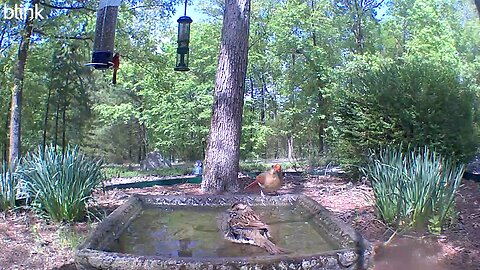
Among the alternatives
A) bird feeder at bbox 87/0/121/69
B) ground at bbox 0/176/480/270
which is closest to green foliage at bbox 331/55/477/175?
ground at bbox 0/176/480/270

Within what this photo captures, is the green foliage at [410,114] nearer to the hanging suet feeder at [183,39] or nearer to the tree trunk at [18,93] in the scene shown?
the hanging suet feeder at [183,39]

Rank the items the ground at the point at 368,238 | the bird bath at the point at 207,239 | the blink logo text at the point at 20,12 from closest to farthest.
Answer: the bird bath at the point at 207,239, the ground at the point at 368,238, the blink logo text at the point at 20,12

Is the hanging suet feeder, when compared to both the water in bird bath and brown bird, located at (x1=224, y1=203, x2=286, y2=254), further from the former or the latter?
brown bird, located at (x1=224, y1=203, x2=286, y2=254)

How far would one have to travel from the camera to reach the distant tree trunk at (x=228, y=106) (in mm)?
5824

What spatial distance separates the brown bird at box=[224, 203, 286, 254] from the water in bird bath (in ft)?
0.13

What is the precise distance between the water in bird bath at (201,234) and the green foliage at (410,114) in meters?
3.70

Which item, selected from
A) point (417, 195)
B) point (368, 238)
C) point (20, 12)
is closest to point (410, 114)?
point (417, 195)

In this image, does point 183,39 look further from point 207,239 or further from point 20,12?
point 207,239

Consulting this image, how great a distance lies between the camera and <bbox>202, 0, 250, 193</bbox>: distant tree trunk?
19.1ft

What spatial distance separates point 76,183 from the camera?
435cm

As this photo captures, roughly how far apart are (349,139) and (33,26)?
6899 mm

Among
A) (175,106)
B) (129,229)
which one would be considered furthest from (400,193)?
(175,106)

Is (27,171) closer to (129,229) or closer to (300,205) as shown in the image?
(129,229)

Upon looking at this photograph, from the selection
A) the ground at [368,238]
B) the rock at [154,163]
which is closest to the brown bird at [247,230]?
the ground at [368,238]
